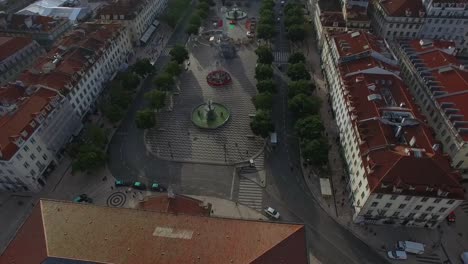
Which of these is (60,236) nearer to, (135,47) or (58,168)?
(58,168)

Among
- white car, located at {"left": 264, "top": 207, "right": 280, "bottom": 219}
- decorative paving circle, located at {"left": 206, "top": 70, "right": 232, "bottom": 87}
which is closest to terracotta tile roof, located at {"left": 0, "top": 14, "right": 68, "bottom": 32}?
decorative paving circle, located at {"left": 206, "top": 70, "right": 232, "bottom": 87}

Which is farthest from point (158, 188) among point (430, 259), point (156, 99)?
point (430, 259)

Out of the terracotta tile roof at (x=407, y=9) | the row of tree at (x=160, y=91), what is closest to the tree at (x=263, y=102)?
the row of tree at (x=160, y=91)

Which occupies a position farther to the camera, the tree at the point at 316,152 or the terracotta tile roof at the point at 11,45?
the terracotta tile roof at the point at 11,45

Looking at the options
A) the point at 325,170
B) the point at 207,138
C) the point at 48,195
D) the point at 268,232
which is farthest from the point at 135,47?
the point at 268,232

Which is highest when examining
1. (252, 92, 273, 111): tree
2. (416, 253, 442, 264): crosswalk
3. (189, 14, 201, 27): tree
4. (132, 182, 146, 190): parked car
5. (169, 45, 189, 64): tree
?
(189, 14, 201, 27): tree

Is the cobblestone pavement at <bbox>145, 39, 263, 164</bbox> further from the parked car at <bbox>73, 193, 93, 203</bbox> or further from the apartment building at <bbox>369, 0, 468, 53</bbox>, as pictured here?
the apartment building at <bbox>369, 0, 468, 53</bbox>

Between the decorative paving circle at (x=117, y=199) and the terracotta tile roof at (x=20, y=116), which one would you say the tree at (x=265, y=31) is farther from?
the decorative paving circle at (x=117, y=199)
